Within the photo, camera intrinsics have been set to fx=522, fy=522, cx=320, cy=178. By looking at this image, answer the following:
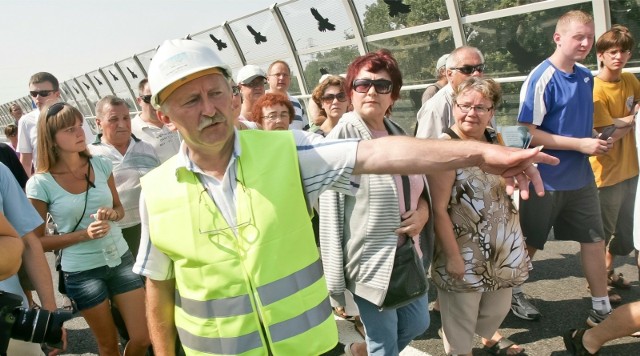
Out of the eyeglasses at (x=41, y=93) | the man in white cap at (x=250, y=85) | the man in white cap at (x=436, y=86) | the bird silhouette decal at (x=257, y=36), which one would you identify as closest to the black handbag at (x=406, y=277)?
the man in white cap at (x=250, y=85)

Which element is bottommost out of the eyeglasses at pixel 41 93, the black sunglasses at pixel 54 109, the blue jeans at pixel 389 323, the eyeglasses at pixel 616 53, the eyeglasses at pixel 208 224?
the blue jeans at pixel 389 323

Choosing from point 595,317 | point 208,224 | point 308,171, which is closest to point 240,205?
point 208,224

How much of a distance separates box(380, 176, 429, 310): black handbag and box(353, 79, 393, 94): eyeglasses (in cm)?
51

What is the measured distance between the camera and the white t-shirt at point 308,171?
6.04ft

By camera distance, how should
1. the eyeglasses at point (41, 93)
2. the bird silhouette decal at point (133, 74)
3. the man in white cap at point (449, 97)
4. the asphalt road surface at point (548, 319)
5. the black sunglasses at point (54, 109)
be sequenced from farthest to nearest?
the bird silhouette decal at point (133, 74) → the eyeglasses at point (41, 93) → the man in white cap at point (449, 97) → the asphalt road surface at point (548, 319) → the black sunglasses at point (54, 109)

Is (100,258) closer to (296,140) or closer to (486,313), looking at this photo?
(296,140)

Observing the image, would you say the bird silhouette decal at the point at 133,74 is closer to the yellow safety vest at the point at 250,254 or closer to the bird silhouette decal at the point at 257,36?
the bird silhouette decal at the point at 257,36

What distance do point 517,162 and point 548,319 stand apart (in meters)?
2.81

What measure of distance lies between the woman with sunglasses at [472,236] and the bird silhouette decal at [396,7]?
470 centimetres

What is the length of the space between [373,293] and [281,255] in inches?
37.7

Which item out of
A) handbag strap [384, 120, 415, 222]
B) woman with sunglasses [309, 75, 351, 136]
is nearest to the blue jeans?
handbag strap [384, 120, 415, 222]

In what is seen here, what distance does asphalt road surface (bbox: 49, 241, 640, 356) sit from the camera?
3.54 metres

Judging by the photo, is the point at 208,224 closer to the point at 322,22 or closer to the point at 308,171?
the point at 308,171

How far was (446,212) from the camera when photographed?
294 centimetres
